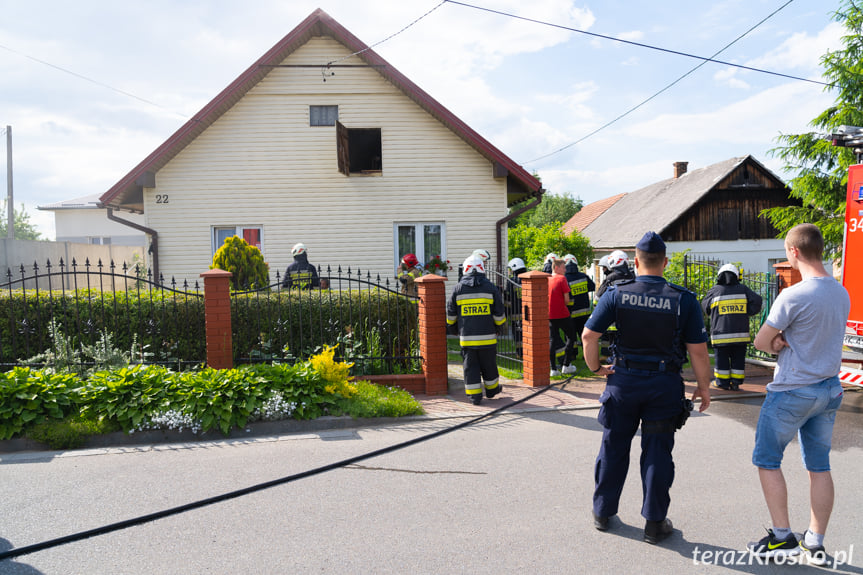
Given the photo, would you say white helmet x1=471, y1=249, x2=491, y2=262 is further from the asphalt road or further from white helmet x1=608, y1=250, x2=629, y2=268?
the asphalt road

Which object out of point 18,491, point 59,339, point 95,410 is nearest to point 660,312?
point 18,491

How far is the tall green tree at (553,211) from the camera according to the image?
195 ft

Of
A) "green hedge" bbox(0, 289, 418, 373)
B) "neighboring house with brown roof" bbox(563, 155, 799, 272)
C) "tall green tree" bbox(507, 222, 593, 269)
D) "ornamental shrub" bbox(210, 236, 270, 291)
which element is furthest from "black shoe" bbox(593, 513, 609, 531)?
"neighboring house with brown roof" bbox(563, 155, 799, 272)

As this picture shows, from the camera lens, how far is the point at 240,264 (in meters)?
10.1

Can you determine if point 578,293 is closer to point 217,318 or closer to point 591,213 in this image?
point 217,318

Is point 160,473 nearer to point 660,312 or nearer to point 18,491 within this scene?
point 18,491

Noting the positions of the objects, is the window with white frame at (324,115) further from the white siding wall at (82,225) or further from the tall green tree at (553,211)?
the tall green tree at (553,211)

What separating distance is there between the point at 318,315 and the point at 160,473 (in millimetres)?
3485

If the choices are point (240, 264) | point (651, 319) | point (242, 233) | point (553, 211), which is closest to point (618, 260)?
Result: point (651, 319)

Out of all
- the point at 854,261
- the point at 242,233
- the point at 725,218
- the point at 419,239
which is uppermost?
the point at 725,218

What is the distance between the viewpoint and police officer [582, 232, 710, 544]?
3.65 m

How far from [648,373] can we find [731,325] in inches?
207

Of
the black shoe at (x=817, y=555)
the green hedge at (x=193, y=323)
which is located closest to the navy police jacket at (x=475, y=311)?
the green hedge at (x=193, y=323)

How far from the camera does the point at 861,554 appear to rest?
3.47 metres
